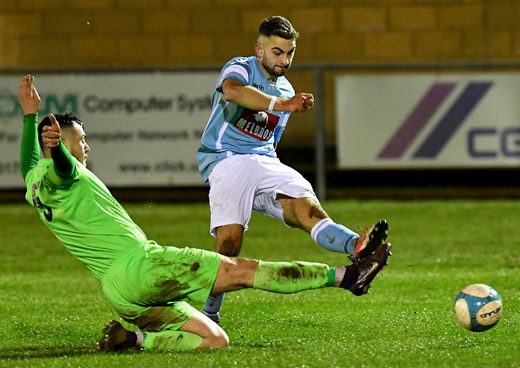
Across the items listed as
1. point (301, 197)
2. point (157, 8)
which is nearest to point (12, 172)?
point (157, 8)

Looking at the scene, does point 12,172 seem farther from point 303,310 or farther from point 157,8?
point 303,310

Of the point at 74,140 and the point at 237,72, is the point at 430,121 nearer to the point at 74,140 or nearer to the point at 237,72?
the point at 237,72

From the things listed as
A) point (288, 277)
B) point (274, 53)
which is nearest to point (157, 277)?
point (288, 277)

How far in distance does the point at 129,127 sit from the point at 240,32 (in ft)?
8.04

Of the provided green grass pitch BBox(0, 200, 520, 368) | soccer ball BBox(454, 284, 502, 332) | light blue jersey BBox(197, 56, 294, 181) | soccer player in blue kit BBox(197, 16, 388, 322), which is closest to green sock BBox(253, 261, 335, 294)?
green grass pitch BBox(0, 200, 520, 368)

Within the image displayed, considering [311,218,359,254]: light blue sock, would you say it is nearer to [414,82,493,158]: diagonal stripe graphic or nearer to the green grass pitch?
the green grass pitch

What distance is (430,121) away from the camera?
1446cm

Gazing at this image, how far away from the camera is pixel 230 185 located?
668 centimetres

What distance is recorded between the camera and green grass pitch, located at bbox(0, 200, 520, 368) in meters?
5.60

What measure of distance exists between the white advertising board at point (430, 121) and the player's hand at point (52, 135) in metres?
9.49

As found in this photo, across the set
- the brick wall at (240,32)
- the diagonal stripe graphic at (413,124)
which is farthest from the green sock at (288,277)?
the brick wall at (240,32)

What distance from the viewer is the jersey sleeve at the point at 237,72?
6516 millimetres

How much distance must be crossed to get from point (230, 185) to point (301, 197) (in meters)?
0.46

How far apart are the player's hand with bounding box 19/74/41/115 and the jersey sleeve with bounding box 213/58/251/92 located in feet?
4.19
